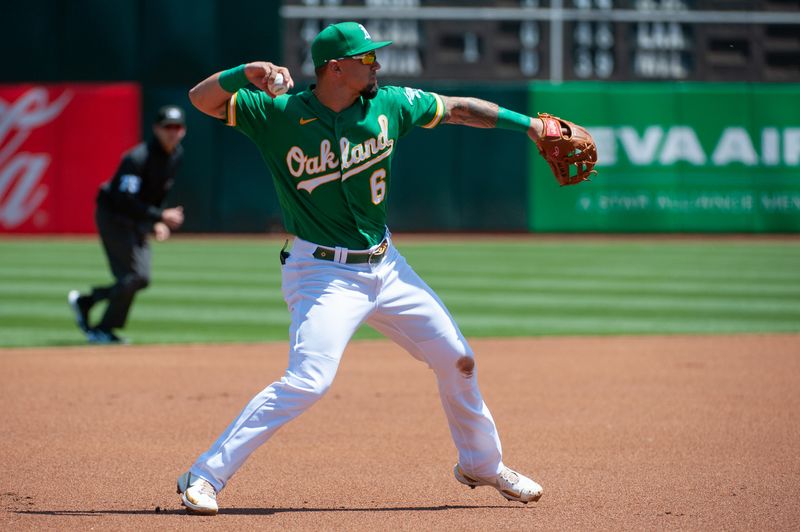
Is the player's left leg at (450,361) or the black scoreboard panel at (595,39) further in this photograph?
the black scoreboard panel at (595,39)

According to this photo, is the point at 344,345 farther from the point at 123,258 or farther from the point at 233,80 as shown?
the point at 123,258

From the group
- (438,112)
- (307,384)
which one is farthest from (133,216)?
(307,384)

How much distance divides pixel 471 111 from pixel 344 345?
3.39 feet

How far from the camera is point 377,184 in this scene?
4395 millimetres

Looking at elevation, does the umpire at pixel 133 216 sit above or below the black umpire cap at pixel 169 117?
below

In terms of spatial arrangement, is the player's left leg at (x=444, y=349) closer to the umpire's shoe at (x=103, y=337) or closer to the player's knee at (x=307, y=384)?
the player's knee at (x=307, y=384)

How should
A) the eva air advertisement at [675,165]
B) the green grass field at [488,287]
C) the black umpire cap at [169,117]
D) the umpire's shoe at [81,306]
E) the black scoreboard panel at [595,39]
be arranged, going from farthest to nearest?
the black scoreboard panel at [595,39] → the eva air advertisement at [675,165] → the green grass field at [488,287] → the umpire's shoe at [81,306] → the black umpire cap at [169,117]

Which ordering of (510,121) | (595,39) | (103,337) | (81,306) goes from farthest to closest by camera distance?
(595,39) → (81,306) → (103,337) → (510,121)

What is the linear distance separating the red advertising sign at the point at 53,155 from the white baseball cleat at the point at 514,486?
16.4 metres

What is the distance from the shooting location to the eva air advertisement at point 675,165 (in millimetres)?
20703

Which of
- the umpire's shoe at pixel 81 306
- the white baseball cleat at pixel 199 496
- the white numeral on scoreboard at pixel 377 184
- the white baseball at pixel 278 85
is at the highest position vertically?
the white baseball at pixel 278 85

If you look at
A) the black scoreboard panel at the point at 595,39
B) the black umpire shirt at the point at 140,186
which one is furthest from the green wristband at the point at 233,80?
the black scoreboard panel at the point at 595,39

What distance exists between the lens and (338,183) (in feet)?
14.1

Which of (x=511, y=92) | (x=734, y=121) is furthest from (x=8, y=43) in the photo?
(x=734, y=121)
